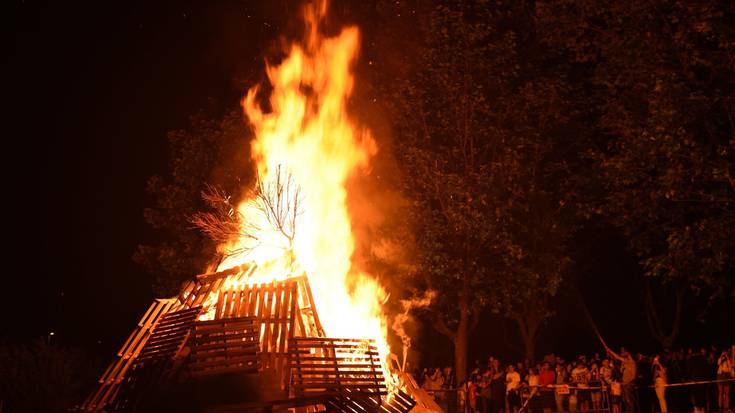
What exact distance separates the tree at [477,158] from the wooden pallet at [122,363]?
968 cm

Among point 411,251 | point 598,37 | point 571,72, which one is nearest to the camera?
point 598,37

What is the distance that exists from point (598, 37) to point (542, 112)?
3053 millimetres

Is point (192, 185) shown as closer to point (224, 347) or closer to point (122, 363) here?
point (122, 363)

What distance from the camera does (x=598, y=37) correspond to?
20.8 metres

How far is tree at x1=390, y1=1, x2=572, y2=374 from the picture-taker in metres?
22.5

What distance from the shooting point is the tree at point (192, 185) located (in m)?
24.3

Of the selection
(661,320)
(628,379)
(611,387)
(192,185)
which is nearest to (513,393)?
(611,387)

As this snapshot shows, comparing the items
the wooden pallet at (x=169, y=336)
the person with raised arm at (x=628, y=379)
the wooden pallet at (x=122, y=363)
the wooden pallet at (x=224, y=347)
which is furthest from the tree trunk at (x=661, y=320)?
the wooden pallet at (x=224, y=347)

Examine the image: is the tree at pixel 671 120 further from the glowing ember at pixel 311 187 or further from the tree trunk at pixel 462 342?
the glowing ember at pixel 311 187

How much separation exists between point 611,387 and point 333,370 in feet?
31.7

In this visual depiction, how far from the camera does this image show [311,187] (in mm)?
15969

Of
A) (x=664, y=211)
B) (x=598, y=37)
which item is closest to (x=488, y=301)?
(x=664, y=211)

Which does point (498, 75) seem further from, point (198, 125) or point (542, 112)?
point (198, 125)

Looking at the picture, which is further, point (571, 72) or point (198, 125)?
point (198, 125)
